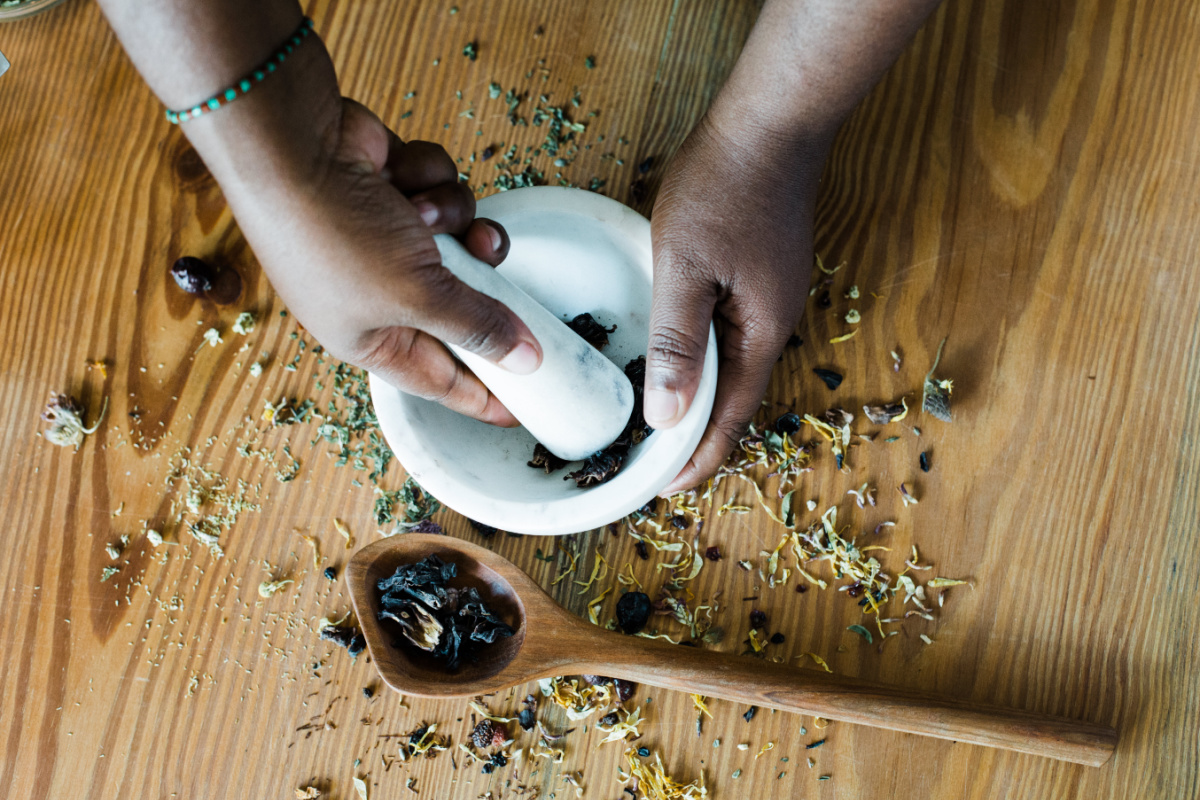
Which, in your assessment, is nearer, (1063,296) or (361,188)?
(361,188)

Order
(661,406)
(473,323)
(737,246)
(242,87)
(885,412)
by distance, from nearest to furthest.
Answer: (242,87), (473,323), (661,406), (737,246), (885,412)

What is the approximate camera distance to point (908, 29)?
2.90 feet

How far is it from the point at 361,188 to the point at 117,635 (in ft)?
2.73

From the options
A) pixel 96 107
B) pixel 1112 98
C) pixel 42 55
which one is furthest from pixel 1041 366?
pixel 42 55

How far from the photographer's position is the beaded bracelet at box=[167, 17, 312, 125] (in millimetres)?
594

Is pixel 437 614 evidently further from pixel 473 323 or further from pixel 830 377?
pixel 830 377

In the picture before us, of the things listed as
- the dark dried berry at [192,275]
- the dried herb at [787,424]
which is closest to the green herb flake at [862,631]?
the dried herb at [787,424]

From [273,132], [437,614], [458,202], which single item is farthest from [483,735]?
[273,132]

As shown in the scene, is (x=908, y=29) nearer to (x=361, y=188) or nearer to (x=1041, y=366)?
(x=1041, y=366)

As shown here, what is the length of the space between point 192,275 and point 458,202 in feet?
1.82

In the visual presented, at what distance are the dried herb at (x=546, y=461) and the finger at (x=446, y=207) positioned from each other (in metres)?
0.32

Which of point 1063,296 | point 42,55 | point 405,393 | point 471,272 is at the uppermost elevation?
point 42,55

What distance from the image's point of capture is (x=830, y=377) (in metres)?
1.10

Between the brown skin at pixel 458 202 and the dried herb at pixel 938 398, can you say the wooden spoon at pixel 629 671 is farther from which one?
the dried herb at pixel 938 398
